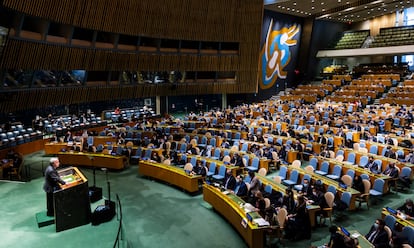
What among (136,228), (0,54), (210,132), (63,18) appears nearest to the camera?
(136,228)

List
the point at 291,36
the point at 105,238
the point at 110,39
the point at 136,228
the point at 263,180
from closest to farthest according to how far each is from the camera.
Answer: the point at 105,238, the point at 136,228, the point at 263,180, the point at 110,39, the point at 291,36

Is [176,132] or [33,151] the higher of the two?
[176,132]

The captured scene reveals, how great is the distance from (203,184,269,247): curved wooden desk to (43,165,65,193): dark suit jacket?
12.5 feet

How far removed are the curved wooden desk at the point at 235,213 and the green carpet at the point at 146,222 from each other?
0.80 feet

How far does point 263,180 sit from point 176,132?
358 inches

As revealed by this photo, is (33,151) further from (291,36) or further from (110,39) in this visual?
(291,36)

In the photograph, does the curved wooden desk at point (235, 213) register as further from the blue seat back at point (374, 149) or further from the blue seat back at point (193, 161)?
the blue seat back at point (374, 149)

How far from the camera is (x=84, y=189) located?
7.62 metres

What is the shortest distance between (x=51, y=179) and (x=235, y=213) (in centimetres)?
428

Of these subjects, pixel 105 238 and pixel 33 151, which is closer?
pixel 105 238

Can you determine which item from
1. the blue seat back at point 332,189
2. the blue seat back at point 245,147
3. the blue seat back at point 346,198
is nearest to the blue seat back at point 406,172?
the blue seat back at point 346,198

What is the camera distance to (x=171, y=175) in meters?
11.1

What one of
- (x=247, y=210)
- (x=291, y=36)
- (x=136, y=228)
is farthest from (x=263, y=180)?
(x=291, y=36)

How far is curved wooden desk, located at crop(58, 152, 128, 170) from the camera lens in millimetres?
13031
